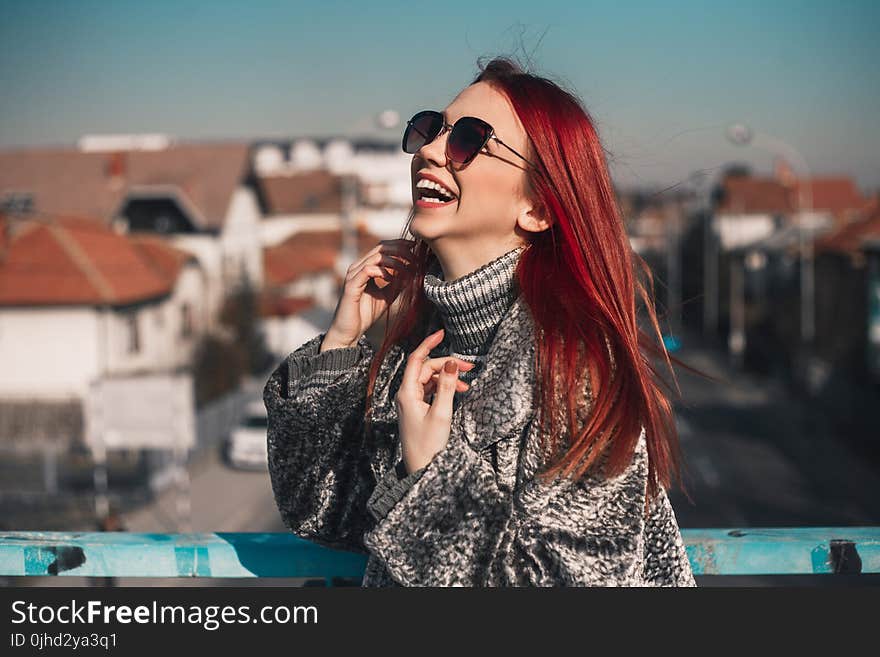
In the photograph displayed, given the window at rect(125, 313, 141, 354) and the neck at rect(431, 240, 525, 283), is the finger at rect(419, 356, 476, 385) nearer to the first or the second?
the neck at rect(431, 240, 525, 283)

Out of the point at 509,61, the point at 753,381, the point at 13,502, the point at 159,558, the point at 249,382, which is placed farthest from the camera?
the point at 753,381

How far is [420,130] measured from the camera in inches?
85.4

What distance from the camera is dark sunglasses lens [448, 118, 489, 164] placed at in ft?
6.63

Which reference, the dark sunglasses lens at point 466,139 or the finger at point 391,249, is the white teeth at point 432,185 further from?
the finger at point 391,249

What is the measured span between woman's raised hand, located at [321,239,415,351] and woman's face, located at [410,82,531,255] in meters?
0.25

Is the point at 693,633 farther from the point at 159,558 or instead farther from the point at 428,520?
the point at 159,558

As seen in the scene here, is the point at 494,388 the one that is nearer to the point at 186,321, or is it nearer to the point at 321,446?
the point at 321,446

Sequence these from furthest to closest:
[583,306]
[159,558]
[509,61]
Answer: [159,558] < [509,61] < [583,306]

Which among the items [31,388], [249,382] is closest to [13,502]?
[31,388]

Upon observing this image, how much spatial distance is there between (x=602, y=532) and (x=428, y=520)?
28cm

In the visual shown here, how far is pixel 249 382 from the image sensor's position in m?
32.0

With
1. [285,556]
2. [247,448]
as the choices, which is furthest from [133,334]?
[285,556]

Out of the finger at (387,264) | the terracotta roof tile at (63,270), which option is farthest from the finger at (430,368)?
the terracotta roof tile at (63,270)

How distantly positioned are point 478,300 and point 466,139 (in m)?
0.29
